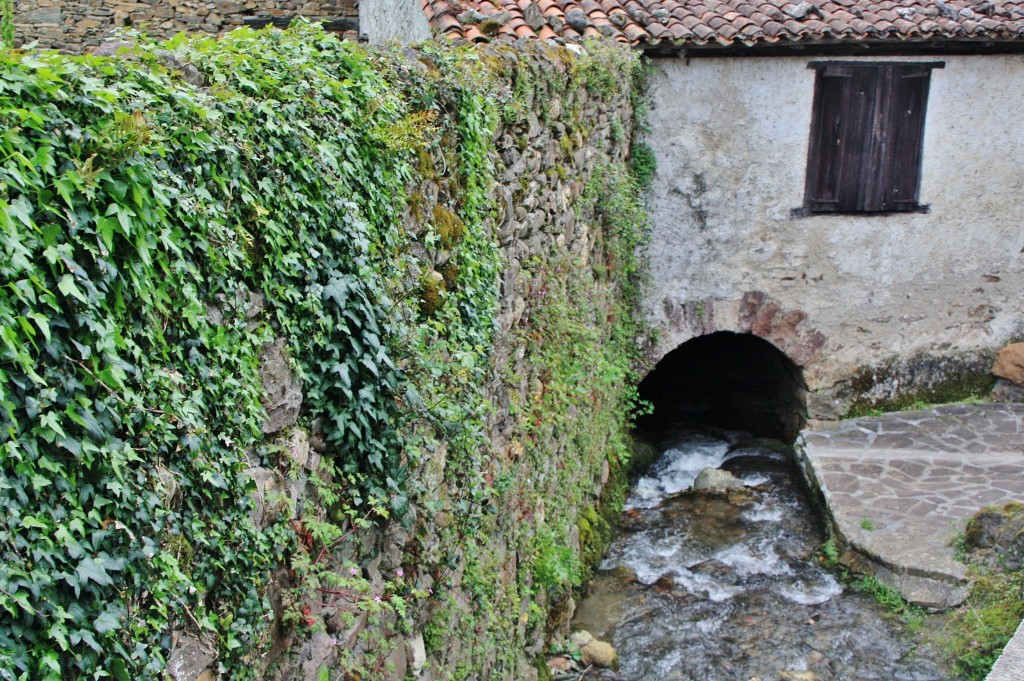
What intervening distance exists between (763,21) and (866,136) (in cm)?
168

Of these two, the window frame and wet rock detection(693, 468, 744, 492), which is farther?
the window frame

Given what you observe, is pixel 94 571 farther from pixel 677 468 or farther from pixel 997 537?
pixel 677 468

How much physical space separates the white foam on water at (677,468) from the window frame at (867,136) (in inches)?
111

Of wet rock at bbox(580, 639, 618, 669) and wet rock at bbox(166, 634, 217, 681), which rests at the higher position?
wet rock at bbox(166, 634, 217, 681)

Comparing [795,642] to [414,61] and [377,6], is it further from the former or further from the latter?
[377,6]

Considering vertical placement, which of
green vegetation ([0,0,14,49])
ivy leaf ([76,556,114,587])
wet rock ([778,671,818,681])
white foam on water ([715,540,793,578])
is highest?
green vegetation ([0,0,14,49])

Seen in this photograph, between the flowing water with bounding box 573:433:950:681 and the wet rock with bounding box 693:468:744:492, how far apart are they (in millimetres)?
115

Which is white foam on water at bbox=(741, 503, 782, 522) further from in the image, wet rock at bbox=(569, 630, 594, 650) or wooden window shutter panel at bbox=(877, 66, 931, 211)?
wooden window shutter panel at bbox=(877, 66, 931, 211)

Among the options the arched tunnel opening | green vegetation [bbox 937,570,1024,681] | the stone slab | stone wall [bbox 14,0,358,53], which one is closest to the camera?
the stone slab

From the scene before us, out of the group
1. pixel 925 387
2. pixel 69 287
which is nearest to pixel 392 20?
pixel 925 387

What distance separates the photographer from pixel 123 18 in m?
10.5

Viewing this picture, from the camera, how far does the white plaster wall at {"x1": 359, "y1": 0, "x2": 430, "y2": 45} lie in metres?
8.20

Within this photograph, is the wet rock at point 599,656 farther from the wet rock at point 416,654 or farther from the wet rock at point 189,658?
the wet rock at point 189,658

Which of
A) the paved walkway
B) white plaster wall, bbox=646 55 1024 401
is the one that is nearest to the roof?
white plaster wall, bbox=646 55 1024 401
